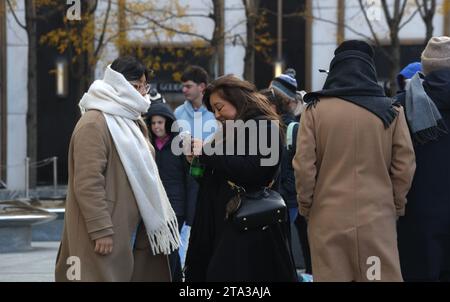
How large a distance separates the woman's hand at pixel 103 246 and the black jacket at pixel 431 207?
1767 mm

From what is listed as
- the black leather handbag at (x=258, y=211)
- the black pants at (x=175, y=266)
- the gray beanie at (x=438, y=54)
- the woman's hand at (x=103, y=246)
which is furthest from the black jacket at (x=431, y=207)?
the black pants at (x=175, y=266)

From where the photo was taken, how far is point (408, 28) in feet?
71.4

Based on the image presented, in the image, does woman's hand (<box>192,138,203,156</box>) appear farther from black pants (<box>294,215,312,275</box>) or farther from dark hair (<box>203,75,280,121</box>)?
black pants (<box>294,215,312,275</box>)

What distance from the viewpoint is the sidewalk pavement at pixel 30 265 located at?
9039mm

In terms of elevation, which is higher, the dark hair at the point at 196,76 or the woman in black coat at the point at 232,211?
the dark hair at the point at 196,76

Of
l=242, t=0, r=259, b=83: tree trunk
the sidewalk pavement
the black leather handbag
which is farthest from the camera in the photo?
l=242, t=0, r=259, b=83: tree trunk

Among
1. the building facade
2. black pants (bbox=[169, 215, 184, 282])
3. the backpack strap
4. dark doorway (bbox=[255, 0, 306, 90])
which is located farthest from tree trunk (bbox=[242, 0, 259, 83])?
black pants (bbox=[169, 215, 184, 282])

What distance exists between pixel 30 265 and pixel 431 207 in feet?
18.6

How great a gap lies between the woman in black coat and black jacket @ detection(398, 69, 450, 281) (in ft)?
2.86

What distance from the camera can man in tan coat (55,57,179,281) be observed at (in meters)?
5.05

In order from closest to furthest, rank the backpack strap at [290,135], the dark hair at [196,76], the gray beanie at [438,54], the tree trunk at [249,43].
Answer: the gray beanie at [438,54]
the backpack strap at [290,135]
the dark hair at [196,76]
the tree trunk at [249,43]

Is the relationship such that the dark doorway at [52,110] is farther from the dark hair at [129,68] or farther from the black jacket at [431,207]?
the black jacket at [431,207]
